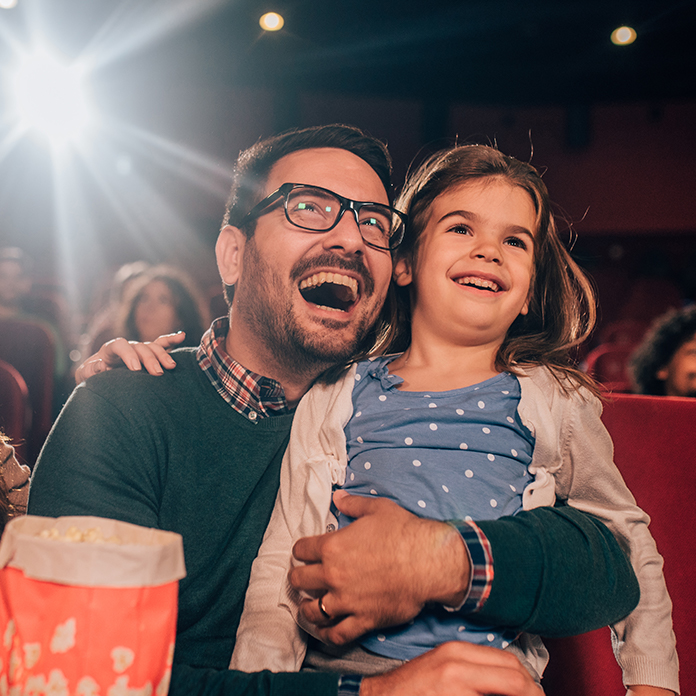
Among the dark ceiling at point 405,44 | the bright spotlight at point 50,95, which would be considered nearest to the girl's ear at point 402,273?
the dark ceiling at point 405,44

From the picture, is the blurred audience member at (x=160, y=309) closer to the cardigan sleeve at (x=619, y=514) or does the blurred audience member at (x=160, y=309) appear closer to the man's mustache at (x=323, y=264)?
the man's mustache at (x=323, y=264)

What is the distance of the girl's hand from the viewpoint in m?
1.30

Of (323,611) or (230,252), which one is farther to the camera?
(230,252)

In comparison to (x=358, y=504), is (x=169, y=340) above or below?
above

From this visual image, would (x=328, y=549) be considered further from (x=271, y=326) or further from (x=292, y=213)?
Result: (x=292, y=213)

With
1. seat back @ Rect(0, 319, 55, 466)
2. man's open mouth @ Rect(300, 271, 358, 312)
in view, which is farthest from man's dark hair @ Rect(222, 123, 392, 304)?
seat back @ Rect(0, 319, 55, 466)

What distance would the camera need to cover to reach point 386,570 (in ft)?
2.96

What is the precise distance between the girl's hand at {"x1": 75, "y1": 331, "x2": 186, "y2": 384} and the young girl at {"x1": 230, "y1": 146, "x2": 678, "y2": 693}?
336mm

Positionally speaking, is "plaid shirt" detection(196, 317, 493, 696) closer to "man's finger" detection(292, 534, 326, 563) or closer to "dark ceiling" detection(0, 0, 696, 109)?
"man's finger" detection(292, 534, 326, 563)

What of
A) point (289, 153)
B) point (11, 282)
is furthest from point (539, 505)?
point (11, 282)

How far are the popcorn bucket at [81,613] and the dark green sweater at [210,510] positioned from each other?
1.06 ft

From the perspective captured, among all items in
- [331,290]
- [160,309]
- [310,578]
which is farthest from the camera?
[160,309]

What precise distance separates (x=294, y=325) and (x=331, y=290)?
33cm

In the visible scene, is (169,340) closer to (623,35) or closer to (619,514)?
(619,514)
